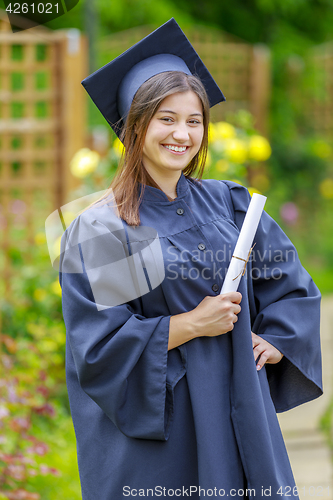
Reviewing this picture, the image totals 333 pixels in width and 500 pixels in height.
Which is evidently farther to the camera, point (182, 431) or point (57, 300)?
point (57, 300)

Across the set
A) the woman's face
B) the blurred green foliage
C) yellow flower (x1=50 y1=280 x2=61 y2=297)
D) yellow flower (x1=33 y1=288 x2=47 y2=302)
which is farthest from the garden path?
the woman's face

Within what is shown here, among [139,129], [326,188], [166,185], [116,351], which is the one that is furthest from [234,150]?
[326,188]

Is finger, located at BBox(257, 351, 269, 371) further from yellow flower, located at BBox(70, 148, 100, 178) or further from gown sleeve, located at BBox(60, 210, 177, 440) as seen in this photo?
yellow flower, located at BBox(70, 148, 100, 178)

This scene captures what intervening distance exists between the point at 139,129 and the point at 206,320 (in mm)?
571

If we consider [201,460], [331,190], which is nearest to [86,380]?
[201,460]

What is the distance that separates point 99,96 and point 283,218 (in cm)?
568

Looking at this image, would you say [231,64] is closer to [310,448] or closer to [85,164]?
[85,164]

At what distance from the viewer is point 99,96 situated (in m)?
1.65

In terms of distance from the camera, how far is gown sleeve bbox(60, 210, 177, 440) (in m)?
1.50

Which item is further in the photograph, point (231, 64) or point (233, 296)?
point (231, 64)

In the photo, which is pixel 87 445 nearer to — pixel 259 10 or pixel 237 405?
pixel 237 405

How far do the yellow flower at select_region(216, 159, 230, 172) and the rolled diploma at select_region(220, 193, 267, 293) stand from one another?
205 centimetres

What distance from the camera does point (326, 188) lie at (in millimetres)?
7980

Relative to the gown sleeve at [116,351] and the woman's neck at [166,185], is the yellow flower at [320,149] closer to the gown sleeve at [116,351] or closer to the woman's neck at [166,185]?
the woman's neck at [166,185]
